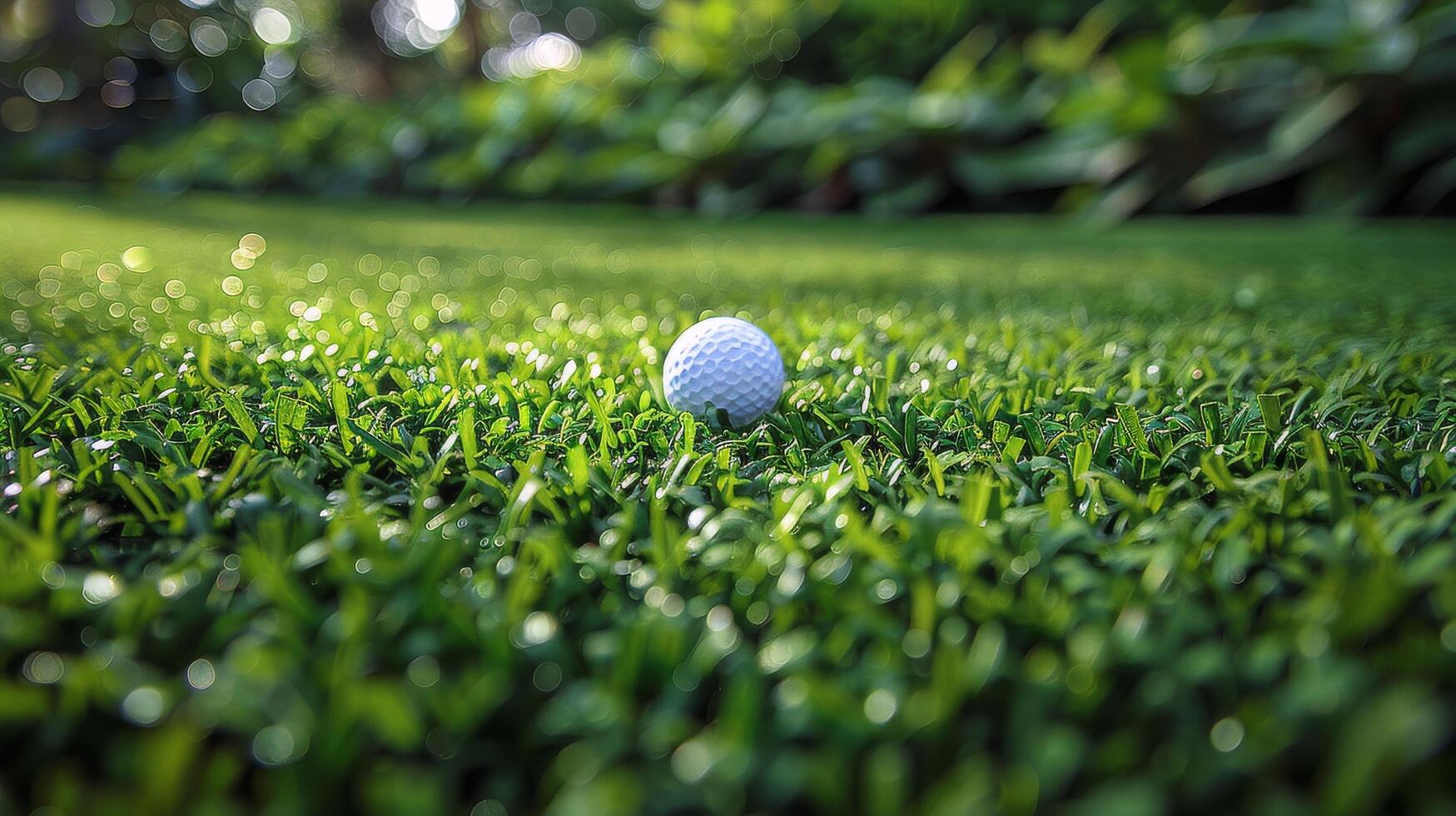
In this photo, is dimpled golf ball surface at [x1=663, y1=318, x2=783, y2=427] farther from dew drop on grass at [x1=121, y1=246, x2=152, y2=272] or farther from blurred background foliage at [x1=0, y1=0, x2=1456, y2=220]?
blurred background foliage at [x1=0, y1=0, x2=1456, y2=220]

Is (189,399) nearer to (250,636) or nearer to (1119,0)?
(250,636)

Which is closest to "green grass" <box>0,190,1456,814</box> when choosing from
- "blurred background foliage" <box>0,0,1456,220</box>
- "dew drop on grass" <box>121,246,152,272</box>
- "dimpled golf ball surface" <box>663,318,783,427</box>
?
"dimpled golf ball surface" <box>663,318,783,427</box>

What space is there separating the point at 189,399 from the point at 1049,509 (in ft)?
4.00

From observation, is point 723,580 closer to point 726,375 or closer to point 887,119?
point 726,375

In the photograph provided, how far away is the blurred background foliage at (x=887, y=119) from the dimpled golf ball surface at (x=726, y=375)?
4167mm

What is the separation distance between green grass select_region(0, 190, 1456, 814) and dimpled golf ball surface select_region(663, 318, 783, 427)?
0.05m

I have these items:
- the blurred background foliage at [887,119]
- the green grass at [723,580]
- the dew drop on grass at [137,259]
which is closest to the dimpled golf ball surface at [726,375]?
the green grass at [723,580]

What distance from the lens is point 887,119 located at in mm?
5492

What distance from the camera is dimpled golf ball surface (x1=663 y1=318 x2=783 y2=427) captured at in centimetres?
128

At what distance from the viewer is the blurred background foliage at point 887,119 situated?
441cm

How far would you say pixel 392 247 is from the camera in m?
4.10

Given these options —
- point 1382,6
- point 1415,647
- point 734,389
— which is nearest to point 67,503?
point 734,389

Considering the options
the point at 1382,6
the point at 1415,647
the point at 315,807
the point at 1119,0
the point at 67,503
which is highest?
the point at 1119,0

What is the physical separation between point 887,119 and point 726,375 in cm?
471
